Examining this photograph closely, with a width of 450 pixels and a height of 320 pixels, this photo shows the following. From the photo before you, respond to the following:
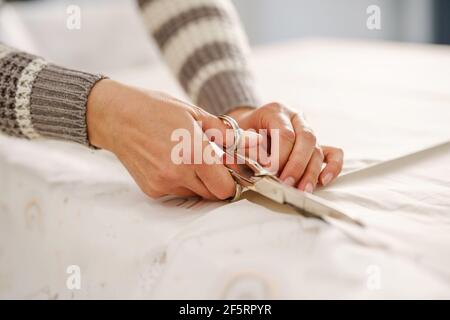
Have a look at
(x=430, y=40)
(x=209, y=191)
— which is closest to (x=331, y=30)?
(x=430, y=40)

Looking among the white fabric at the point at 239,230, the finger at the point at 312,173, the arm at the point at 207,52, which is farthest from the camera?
the arm at the point at 207,52

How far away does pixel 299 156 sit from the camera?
53 cm

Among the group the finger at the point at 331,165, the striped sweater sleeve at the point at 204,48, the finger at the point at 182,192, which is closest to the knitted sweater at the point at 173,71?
the striped sweater sleeve at the point at 204,48

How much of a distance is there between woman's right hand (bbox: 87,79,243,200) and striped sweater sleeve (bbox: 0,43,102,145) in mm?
21

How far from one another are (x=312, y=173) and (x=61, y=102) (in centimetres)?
28

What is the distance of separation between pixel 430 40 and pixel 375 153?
2346 millimetres

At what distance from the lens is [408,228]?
1.49 feet

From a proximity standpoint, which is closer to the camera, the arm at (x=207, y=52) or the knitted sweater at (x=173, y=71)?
the knitted sweater at (x=173, y=71)

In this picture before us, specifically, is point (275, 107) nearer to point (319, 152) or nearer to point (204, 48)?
point (319, 152)

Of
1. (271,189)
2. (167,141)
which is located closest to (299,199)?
(271,189)

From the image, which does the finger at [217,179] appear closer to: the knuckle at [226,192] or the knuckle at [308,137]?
the knuckle at [226,192]

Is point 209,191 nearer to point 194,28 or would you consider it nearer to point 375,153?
point 375,153

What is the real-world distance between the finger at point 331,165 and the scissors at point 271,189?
59 millimetres

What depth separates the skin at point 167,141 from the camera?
49 cm
